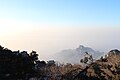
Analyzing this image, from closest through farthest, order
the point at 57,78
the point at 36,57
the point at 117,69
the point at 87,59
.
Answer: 1. the point at 117,69
2. the point at 57,78
3. the point at 36,57
4. the point at 87,59

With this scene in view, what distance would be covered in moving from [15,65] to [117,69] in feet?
39.4

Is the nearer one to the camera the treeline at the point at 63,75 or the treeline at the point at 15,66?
the treeline at the point at 63,75

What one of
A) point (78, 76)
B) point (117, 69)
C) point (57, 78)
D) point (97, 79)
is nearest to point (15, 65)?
point (57, 78)

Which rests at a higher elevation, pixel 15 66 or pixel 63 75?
pixel 15 66

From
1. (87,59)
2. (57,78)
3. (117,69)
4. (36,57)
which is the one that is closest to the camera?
(117,69)

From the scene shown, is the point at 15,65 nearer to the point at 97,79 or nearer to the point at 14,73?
the point at 14,73

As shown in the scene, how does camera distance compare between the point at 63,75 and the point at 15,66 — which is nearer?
the point at 15,66

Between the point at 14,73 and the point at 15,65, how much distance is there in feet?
4.09

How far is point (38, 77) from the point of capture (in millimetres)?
36344

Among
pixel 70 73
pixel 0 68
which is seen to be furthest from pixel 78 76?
pixel 0 68

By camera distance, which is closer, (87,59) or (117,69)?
(117,69)

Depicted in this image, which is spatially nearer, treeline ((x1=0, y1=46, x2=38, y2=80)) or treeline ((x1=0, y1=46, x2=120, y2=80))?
treeline ((x1=0, y1=46, x2=120, y2=80))

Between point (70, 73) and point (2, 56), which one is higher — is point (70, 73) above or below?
below

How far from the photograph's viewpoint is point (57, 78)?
119ft
